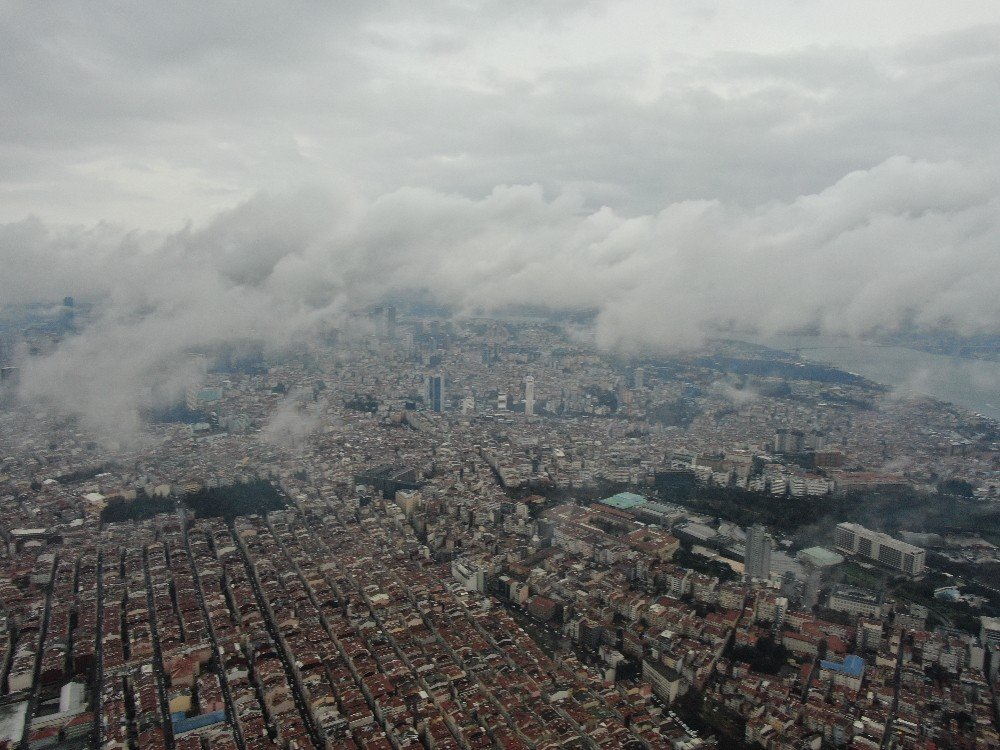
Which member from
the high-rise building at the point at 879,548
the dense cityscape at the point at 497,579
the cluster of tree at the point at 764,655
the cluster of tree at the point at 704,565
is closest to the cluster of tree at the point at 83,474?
the dense cityscape at the point at 497,579

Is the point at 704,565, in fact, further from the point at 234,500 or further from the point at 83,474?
the point at 83,474

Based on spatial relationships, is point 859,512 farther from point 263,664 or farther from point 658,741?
point 263,664

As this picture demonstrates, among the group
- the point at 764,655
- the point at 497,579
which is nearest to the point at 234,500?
the point at 497,579

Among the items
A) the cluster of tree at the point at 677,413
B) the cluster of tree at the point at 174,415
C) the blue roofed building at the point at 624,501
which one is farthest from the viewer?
the cluster of tree at the point at 677,413

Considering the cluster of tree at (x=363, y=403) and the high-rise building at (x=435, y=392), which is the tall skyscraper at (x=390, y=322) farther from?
the high-rise building at (x=435, y=392)

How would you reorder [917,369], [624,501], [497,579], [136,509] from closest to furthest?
[497,579]
[136,509]
[624,501]
[917,369]

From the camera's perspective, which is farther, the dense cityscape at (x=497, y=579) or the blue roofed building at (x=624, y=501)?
the blue roofed building at (x=624, y=501)
